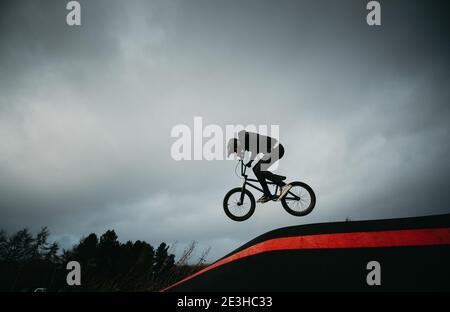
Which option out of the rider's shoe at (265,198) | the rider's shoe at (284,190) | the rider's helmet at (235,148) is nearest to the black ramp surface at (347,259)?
the rider's shoe at (284,190)

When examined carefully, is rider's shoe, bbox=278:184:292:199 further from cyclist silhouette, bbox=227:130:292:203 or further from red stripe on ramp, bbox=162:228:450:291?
A: red stripe on ramp, bbox=162:228:450:291

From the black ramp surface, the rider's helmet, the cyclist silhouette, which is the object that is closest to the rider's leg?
the cyclist silhouette

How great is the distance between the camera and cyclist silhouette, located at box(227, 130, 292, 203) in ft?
23.2

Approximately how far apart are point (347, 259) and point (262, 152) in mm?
4374

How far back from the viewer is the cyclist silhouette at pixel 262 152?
7078 millimetres

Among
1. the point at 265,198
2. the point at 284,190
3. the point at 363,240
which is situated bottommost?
the point at 363,240

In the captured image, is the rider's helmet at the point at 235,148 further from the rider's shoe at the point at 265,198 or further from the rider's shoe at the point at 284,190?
the rider's shoe at the point at 284,190

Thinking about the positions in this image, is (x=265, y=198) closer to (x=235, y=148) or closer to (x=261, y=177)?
(x=261, y=177)

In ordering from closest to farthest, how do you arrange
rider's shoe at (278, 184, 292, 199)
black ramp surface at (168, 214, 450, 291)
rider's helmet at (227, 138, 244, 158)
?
black ramp surface at (168, 214, 450, 291) < rider's helmet at (227, 138, 244, 158) < rider's shoe at (278, 184, 292, 199)

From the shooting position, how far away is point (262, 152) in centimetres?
746

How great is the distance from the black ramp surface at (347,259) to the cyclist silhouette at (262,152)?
307 cm

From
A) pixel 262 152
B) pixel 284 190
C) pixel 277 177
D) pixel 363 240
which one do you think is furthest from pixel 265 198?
pixel 363 240
